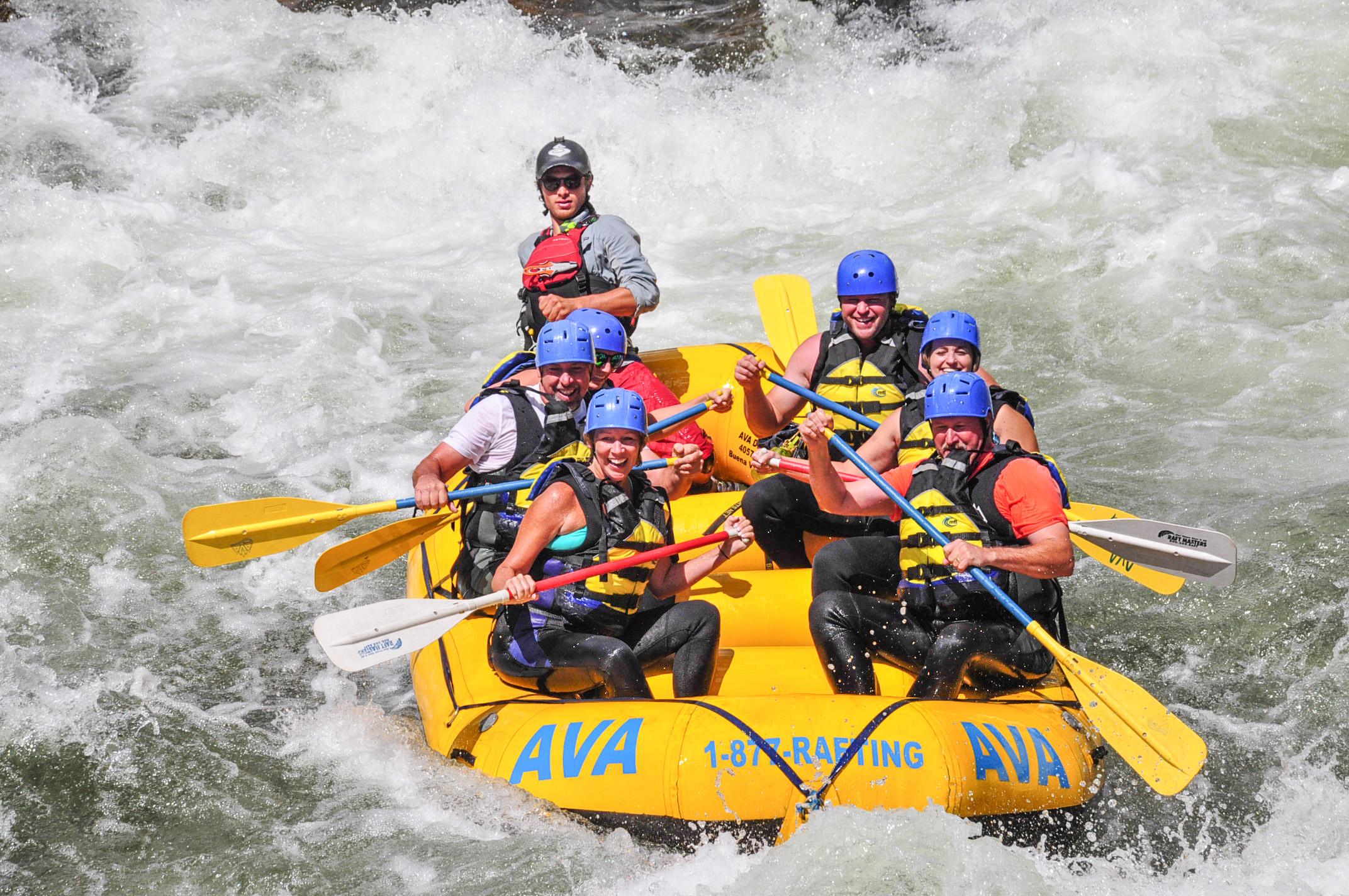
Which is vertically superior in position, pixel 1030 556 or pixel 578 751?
pixel 1030 556

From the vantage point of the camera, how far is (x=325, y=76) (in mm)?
11656

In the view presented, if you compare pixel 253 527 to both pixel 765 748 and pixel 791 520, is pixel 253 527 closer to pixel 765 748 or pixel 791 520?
pixel 791 520

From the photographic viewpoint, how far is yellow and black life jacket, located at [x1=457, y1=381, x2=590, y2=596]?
435 centimetres

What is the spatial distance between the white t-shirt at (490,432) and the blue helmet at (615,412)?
0.60 metres

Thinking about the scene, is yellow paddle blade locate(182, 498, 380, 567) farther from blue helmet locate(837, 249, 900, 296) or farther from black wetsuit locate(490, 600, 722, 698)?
blue helmet locate(837, 249, 900, 296)

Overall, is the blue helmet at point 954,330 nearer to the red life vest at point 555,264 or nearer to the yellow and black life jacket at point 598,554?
the yellow and black life jacket at point 598,554

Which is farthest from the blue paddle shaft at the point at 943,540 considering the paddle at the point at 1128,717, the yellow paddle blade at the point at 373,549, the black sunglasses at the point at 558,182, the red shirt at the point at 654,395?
the black sunglasses at the point at 558,182

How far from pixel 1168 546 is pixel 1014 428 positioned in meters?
0.61

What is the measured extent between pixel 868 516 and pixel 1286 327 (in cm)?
484

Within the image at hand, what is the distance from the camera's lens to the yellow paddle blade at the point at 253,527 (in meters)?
4.49

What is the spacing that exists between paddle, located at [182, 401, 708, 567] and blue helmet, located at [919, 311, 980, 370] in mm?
896

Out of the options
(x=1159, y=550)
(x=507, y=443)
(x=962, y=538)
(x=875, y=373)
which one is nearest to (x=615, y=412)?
(x=507, y=443)

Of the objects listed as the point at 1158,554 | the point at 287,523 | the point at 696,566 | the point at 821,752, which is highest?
the point at 287,523

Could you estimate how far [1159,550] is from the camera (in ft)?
13.3
